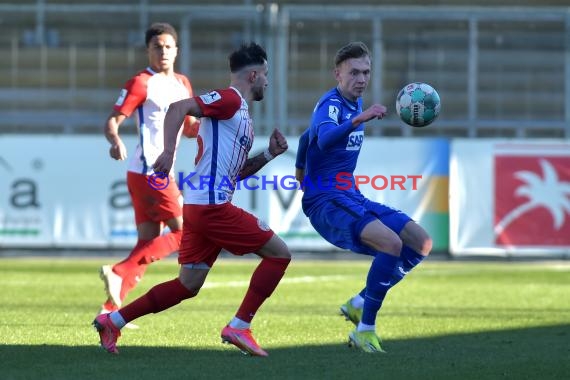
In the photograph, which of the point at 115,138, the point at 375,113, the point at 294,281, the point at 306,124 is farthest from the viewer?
the point at 306,124

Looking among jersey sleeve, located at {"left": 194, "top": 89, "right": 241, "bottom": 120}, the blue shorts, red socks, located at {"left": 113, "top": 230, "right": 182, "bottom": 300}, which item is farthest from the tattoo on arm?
red socks, located at {"left": 113, "top": 230, "right": 182, "bottom": 300}

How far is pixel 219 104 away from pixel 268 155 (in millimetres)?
510

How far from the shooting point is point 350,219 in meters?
7.77

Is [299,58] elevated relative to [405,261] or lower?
elevated

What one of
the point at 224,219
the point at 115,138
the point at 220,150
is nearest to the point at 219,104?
the point at 220,150

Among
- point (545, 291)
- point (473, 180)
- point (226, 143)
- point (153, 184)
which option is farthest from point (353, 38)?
point (226, 143)

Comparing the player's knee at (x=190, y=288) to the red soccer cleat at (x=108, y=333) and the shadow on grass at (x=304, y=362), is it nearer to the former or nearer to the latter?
the shadow on grass at (x=304, y=362)

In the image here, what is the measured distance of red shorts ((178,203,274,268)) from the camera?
23.6ft

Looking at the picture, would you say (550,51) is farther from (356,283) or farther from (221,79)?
(356,283)

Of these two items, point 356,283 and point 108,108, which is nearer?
point 356,283

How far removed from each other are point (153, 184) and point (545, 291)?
5157mm

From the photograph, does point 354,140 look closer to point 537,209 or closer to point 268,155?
point 268,155

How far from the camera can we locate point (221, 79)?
20.0 metres

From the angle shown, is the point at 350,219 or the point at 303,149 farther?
the point at 303,149
